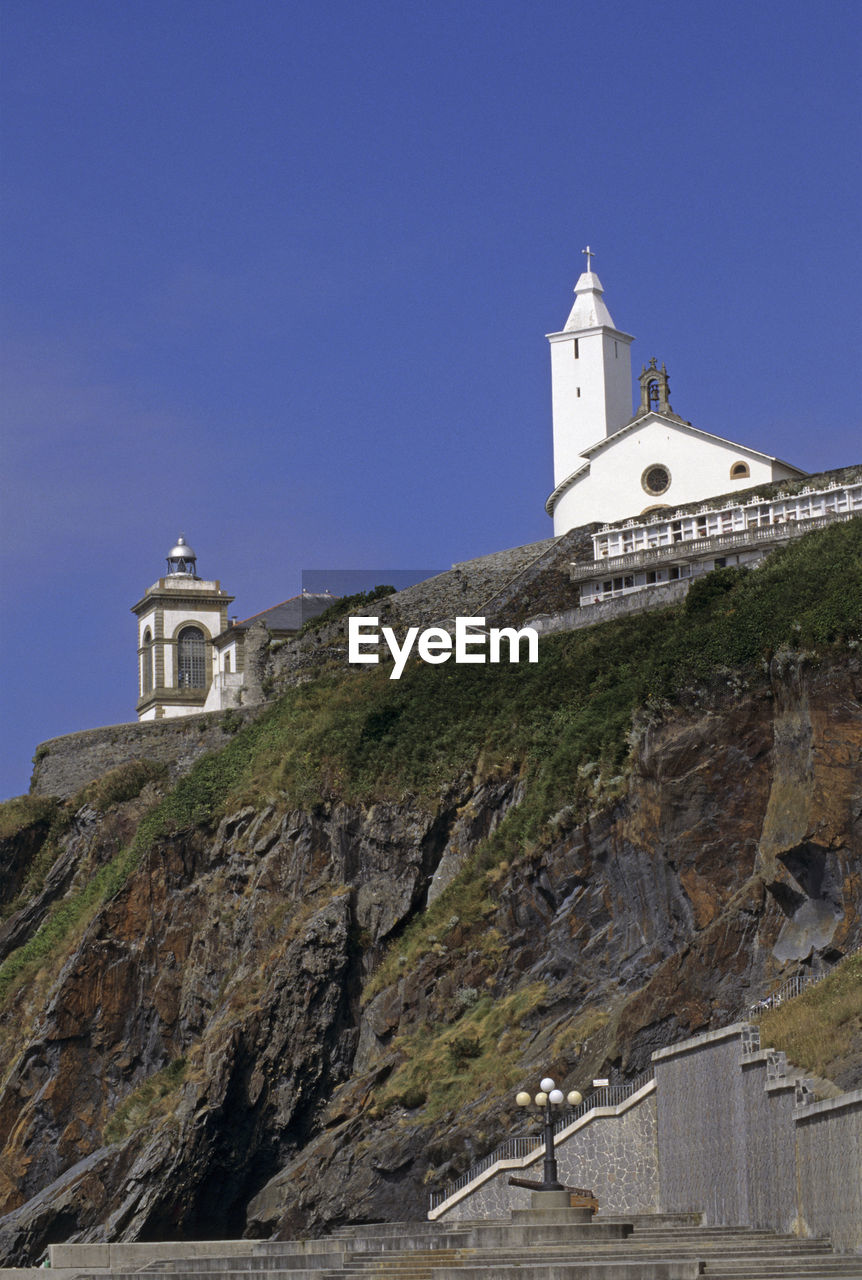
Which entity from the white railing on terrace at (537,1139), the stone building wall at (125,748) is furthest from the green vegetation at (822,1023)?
the stone building wall at (125,748)

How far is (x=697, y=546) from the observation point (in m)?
48.1

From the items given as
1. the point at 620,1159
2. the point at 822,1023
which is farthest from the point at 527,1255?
the point at 620,1159

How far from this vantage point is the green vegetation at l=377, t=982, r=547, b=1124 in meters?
35.8

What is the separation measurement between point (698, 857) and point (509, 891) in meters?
4.94

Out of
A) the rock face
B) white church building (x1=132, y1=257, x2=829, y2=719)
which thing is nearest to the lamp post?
the rock face

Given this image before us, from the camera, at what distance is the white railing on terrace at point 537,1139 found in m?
31.9

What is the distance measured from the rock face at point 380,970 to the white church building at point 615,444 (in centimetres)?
1333

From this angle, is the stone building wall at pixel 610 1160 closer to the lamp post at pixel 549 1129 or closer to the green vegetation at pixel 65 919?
the lamp post at pixel 549 1129

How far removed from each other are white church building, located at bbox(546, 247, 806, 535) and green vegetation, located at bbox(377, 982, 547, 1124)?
1825 cm

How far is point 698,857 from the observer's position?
3644 centimetres

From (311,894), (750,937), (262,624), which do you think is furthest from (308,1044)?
(262,624)

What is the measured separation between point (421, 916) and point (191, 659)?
35.4 metres

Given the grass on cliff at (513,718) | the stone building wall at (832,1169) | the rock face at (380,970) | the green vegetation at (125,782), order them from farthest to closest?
1. the green vegetation at (125,782)
2. the grass on cliff at (513,718)
3. the rock face at (380,970)
4. the stone building wall at (832,1169)

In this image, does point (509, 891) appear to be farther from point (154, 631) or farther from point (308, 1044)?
point (154, 631)
